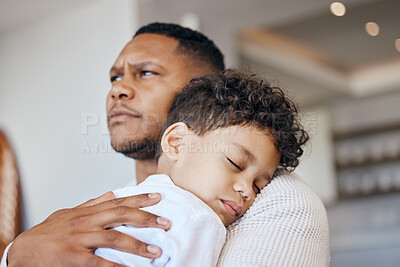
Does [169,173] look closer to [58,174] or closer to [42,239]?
[42,239]

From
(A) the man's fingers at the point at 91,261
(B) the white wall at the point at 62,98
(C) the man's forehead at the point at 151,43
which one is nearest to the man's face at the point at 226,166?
(A) the man's fingers at the point at 91,261

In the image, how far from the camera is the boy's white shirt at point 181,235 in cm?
98

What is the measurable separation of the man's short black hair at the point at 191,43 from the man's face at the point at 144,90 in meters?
0.03

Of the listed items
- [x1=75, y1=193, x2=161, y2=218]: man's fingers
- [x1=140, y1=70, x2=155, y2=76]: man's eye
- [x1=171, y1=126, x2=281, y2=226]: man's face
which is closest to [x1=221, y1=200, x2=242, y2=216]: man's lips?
[x1=171, y1=126, x2=281, y2=226]: man's face

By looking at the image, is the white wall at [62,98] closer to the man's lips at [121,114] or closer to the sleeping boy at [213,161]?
the man's lips at [121,114]

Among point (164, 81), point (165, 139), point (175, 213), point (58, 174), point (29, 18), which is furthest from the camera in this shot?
point (29, 18)

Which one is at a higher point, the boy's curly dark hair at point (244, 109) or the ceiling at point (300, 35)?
the ceiling at point (300, 35)

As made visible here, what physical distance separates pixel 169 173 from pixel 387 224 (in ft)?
13.1

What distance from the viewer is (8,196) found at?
7.97ft

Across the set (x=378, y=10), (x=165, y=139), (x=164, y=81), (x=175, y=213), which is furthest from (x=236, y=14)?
(x=175, y=213)

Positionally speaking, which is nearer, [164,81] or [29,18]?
[164,81]

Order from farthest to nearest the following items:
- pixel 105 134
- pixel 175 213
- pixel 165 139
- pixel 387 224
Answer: pixel 387 224, pixel 105 134, pixel 165 139, pixel 175 213

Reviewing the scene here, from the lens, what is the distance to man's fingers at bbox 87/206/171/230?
40.2 inches

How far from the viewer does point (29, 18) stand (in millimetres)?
2713
